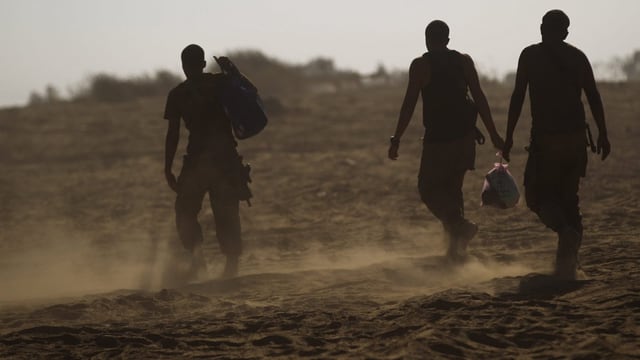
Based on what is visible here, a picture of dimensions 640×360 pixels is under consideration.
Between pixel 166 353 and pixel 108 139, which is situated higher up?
pixel 108 139

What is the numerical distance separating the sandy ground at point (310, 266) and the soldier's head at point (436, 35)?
1.80 m

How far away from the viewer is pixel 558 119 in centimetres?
704

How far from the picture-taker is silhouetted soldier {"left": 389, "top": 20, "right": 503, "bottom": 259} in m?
7.84

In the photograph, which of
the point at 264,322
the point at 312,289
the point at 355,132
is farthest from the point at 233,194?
the point at 355,132

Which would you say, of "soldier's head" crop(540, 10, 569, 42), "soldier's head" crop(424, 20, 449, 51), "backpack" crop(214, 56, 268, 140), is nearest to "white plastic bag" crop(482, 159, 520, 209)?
"soldier's head" crop(424, 20, 449, 51)

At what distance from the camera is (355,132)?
70.2 ft

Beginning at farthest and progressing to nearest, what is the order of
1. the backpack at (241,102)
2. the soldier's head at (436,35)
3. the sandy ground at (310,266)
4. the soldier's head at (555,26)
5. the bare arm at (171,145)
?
the bare arm at (171,145), the backpack at (241,102), the soldier's head at (436,35), the soldier's head at (555,26), the sandy ground at (310,266)

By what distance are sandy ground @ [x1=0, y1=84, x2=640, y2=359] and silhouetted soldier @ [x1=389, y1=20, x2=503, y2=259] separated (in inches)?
16.2

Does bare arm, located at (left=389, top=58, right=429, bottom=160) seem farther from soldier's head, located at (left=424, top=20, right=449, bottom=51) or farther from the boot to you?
the boot

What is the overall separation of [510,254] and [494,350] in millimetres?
3795

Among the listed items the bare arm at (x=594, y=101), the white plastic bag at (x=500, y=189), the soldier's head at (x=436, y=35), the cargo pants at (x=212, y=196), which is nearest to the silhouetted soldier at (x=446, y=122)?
the soldier's head at (x=436, y=35)

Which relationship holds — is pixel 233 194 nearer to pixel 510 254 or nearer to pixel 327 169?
pixel 510 254

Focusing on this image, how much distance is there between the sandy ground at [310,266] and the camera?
5.50m

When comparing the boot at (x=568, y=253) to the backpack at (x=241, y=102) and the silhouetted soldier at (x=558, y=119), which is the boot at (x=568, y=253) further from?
the backpack at (x=241, y=102)
